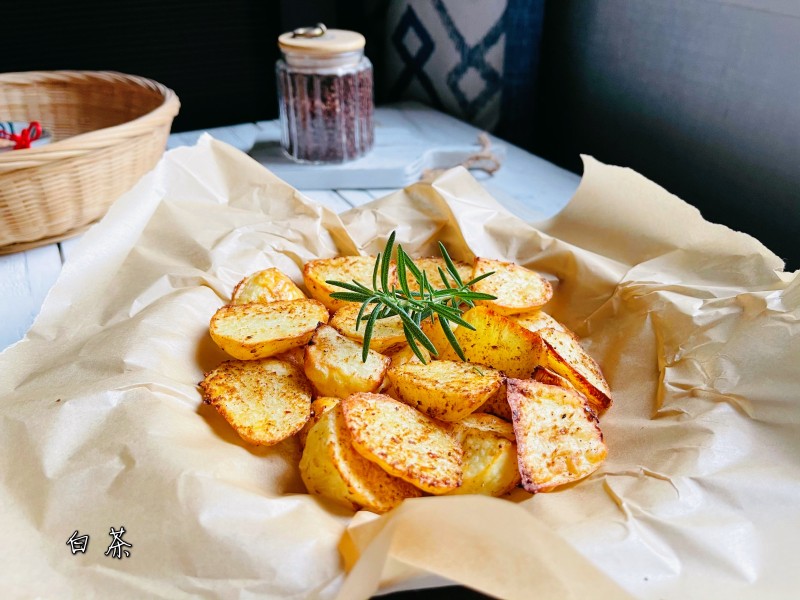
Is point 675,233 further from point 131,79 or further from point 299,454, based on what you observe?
point 131,79

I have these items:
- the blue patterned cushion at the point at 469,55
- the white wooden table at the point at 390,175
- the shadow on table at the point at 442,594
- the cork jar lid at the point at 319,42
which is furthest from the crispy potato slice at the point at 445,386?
the blue patterned cushion at the point at 469,55

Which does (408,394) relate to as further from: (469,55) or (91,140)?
(469,55)

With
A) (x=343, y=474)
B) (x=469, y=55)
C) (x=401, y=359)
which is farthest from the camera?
(x=469, y=55)

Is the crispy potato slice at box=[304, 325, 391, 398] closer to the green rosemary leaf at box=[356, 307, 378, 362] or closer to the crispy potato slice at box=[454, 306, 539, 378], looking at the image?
the green rosemary leaf at box=[356, 307, 378, 362]

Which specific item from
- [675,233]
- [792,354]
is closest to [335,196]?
[675,233]

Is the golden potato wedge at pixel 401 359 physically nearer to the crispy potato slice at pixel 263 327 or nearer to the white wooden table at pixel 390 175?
the crispy potato slice at pixel 263 327

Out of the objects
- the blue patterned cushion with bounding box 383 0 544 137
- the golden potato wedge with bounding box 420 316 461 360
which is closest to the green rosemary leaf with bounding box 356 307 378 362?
the golden potato wedge with bounding box 420 316 461 360

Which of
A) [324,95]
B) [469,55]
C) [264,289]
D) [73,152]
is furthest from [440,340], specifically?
[469,55]
